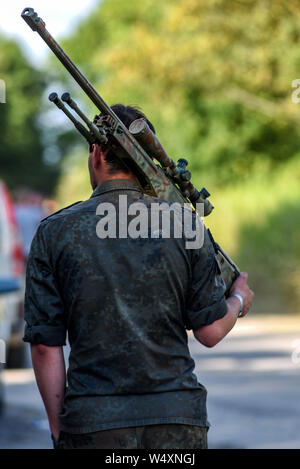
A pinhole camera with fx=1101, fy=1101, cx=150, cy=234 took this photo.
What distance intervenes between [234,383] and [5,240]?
3270mm

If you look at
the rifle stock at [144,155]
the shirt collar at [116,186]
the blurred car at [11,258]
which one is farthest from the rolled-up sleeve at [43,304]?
the blurred car at [11,258]

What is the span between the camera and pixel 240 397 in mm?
9531

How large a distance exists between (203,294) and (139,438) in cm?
50

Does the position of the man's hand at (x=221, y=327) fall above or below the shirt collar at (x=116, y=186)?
below

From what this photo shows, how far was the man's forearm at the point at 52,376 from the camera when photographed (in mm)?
3510

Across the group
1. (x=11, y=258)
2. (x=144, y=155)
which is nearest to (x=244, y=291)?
(x=144, y=155)

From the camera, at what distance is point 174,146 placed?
34438 mm

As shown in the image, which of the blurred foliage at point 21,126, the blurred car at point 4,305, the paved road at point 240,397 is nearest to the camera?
the paved road at point 240,397

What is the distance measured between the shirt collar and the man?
0.13ft

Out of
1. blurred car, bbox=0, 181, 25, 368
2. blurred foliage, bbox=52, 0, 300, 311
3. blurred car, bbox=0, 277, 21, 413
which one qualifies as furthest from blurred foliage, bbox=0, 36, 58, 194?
blurred car, bbox=0, 277, 21, 413

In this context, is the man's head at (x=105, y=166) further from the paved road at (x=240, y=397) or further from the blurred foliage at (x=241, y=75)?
the blurred foliage at (x=241, y=75)

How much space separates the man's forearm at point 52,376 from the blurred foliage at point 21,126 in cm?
6325

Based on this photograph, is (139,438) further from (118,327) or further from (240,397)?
(240,397)
